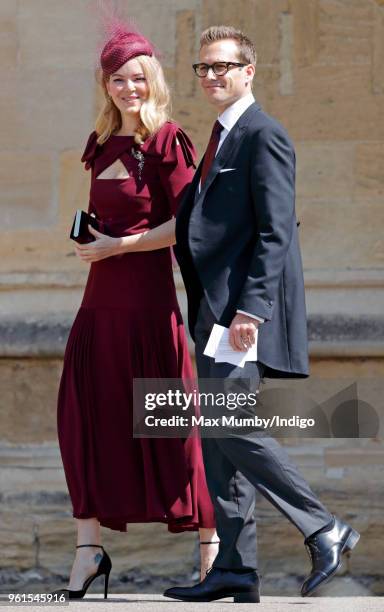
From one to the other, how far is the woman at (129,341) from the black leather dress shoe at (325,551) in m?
0.65

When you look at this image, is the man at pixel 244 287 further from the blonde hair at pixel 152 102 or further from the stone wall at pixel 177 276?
the stone wall at pixel 177 276

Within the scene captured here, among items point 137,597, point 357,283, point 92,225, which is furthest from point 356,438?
point 92,225

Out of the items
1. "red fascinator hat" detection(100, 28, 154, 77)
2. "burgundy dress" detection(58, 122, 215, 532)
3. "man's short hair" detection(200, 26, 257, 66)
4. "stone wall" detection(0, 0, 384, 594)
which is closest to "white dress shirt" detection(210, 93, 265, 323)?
"man's short hair" detection(200, 26, 257, 66)

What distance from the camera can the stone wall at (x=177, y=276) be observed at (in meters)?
6.08

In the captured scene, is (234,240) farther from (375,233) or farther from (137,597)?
(375,233)

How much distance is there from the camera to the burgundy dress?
4797mm

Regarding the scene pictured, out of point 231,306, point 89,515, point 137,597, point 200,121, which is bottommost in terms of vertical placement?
point 137,597

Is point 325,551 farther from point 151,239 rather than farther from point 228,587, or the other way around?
point 151,239

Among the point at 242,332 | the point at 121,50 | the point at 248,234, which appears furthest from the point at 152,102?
the point at 242,332

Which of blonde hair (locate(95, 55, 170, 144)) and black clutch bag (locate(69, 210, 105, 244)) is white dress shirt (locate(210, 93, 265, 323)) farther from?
black clutch bag (locate(69, 210, 105, 244))

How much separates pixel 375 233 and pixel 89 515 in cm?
194

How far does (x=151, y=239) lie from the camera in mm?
4758

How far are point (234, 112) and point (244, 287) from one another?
0.52 m

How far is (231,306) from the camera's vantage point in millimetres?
4355
